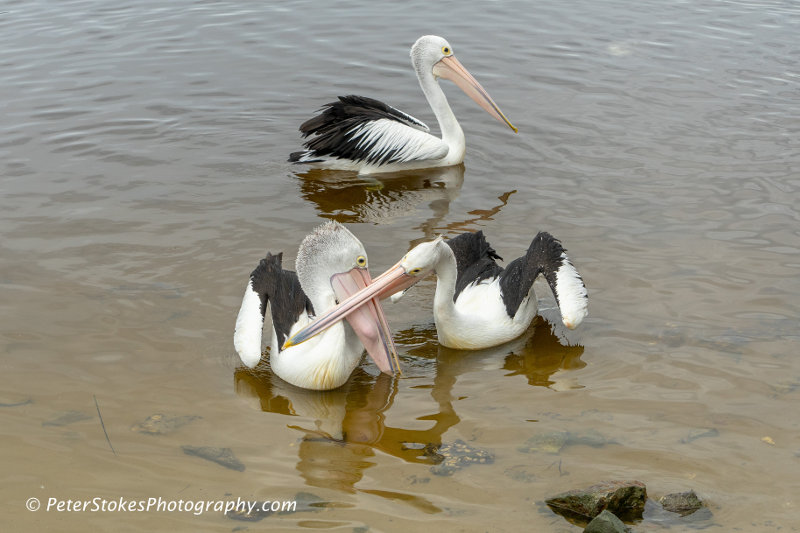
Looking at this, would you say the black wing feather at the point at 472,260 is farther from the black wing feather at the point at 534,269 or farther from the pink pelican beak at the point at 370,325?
the pink pelican beak at the point at 370,325

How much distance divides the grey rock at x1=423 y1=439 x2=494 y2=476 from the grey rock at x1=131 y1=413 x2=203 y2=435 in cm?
105

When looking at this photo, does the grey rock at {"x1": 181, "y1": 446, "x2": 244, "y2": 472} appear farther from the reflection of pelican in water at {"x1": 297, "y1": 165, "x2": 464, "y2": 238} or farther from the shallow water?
the reflection of pelican in water at {"x1": 297, "y1": 165, "x2": 464, "y2": 238}

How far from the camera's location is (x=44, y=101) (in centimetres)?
799

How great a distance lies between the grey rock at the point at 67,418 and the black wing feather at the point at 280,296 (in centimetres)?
91

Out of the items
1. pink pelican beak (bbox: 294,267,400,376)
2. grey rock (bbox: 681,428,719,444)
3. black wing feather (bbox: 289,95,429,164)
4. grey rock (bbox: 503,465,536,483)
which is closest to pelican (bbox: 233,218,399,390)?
pink pelican beak (bbox: 294,267,400,376)

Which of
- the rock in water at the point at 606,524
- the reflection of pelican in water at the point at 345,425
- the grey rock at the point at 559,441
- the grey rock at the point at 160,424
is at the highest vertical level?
the rock in water at the point at 606,524

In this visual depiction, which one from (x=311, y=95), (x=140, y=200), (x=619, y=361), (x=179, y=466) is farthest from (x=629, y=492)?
(x=311, y=95)

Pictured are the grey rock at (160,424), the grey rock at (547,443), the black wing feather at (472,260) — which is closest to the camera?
the grey rock at (547,443)

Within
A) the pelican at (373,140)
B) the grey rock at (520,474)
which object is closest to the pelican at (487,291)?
the grey rock at (520,474)

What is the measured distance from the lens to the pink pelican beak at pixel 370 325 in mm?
4031

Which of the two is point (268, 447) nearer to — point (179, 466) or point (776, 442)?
point (179, 466)

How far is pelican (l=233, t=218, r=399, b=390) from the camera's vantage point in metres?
4.03

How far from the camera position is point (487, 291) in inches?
185

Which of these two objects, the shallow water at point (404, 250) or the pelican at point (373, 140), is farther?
the pelican at point (373, 140)
